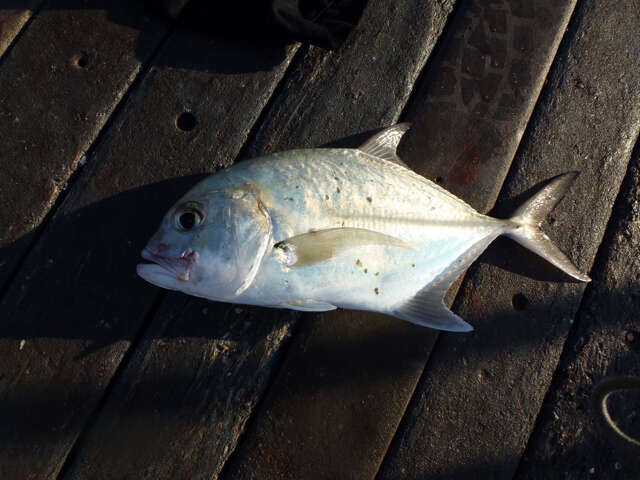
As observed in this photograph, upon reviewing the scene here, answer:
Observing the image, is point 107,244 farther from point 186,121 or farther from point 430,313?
point 430,313

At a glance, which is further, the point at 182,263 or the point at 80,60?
the point at 80,60

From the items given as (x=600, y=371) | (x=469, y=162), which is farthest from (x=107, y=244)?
(x=600, y=371)

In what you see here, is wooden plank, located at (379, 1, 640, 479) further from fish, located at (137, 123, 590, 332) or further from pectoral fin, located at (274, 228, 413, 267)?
pectoral fin, located at (274, 228, 413, 267)

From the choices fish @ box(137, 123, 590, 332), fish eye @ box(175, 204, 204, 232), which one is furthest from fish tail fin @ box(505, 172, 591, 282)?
fish eye @ box(175, 204, 204, 232)

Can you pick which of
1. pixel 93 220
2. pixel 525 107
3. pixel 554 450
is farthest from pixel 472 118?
pixel 93 220

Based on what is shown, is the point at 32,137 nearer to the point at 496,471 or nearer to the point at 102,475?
the point at 102,475

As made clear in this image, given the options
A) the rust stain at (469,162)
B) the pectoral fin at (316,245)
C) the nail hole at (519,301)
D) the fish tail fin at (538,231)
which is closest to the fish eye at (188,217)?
the pectoral fin at (316,245)

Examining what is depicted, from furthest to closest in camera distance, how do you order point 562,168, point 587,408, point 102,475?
point 562,168, point 587,408, point 102,475
